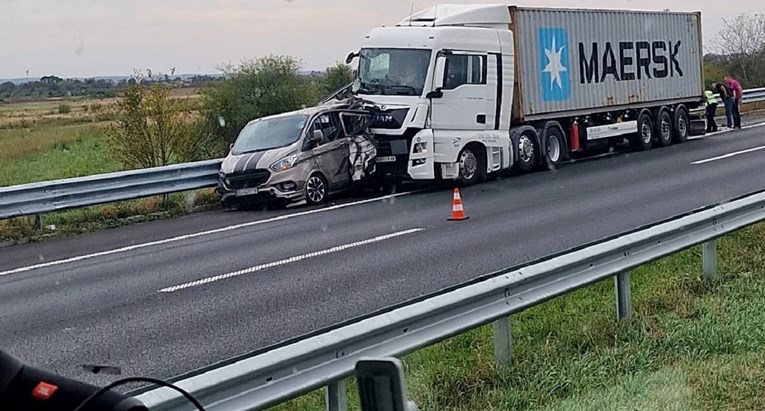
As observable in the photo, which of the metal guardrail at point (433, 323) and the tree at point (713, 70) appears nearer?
the metal guardrail at point (433, 323)

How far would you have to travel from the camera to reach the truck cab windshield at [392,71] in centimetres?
2077

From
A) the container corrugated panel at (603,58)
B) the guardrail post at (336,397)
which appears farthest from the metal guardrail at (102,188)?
the guardrail post at (336,397)

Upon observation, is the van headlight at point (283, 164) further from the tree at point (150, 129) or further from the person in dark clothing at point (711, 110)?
the person in dark clothing at point (711, 110)

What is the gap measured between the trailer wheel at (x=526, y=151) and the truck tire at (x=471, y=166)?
136cm

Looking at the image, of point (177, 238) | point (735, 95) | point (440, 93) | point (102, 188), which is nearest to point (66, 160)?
point (440, 93)

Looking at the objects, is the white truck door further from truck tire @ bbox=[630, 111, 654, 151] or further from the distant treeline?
truck tire @ bbox=[630, 111, 654, 151]

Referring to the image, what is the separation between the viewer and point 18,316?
10.1m

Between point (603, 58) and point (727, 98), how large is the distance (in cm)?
764

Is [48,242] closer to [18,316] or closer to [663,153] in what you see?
[18,316]

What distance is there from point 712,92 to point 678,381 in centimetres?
2848

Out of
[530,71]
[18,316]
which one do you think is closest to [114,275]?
[18,316]

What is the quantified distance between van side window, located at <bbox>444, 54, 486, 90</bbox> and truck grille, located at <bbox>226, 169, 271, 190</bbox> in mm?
4322

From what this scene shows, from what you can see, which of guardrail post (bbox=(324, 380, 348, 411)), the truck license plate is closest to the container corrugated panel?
the truck license plate

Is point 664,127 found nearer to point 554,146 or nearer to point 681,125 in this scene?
point 681,125
